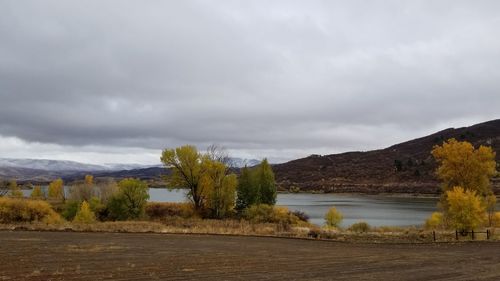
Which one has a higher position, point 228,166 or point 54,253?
point 228,166

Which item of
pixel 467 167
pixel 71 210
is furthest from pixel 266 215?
pixel 71 210

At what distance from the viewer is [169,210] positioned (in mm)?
67938

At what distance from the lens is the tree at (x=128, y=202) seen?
61822 mm

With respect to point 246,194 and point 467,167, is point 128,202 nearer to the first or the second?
point 246,194

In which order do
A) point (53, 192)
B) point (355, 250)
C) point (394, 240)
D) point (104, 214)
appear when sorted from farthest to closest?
1. point (53, 192)
2. point (104, 214)
3. point (394, 240)
4. point (355, 250)

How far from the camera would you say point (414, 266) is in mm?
20969

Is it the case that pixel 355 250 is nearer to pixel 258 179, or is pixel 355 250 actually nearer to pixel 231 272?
pixel 231 272

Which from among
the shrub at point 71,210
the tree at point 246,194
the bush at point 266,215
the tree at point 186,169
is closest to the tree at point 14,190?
the shrub at point 71,210

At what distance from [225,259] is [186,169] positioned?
147 ft

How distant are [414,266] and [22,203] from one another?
51.4 metres

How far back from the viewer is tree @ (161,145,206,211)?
6556cm

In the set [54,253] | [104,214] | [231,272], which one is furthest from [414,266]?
[104,214]

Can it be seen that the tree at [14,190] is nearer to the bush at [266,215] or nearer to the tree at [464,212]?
the bush at [266,215]

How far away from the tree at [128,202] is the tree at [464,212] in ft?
135
